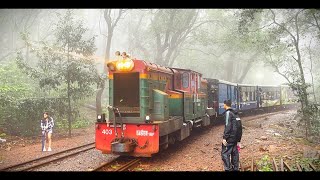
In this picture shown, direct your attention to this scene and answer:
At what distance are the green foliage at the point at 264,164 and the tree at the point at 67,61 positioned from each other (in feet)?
31.4

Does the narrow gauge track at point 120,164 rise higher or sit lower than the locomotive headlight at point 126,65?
lower

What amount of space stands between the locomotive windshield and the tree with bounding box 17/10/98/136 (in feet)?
18.7

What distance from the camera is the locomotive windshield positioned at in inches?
360

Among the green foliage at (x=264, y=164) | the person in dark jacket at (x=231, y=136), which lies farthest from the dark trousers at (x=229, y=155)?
the green foliage at (x=264, y=164)

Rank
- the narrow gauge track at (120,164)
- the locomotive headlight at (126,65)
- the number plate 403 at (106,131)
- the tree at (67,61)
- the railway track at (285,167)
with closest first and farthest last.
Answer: the railway track at (285,167), the narrow gauge track at (120,164), the number plate 403 at (106,131), the locomotive headlight at (126,65), the tree at (67,61)

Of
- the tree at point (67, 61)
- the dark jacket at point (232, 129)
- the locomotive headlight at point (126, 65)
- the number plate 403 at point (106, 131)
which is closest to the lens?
the dark jacket at point (232, 129)

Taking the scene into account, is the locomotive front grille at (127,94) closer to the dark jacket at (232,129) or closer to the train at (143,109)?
the train at (143,109)

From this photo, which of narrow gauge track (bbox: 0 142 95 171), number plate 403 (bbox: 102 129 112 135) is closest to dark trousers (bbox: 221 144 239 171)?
number plate 403 (bbox: 102 129 112 135)

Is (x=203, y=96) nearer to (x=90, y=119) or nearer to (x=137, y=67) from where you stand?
(x=137, y=67)

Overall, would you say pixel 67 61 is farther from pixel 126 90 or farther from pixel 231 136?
pixel 231 136

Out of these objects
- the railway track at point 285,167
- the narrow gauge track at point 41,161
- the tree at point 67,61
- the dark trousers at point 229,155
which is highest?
the tree at point 67,61

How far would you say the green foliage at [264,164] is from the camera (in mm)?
7503

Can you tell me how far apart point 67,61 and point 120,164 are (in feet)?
24.7
